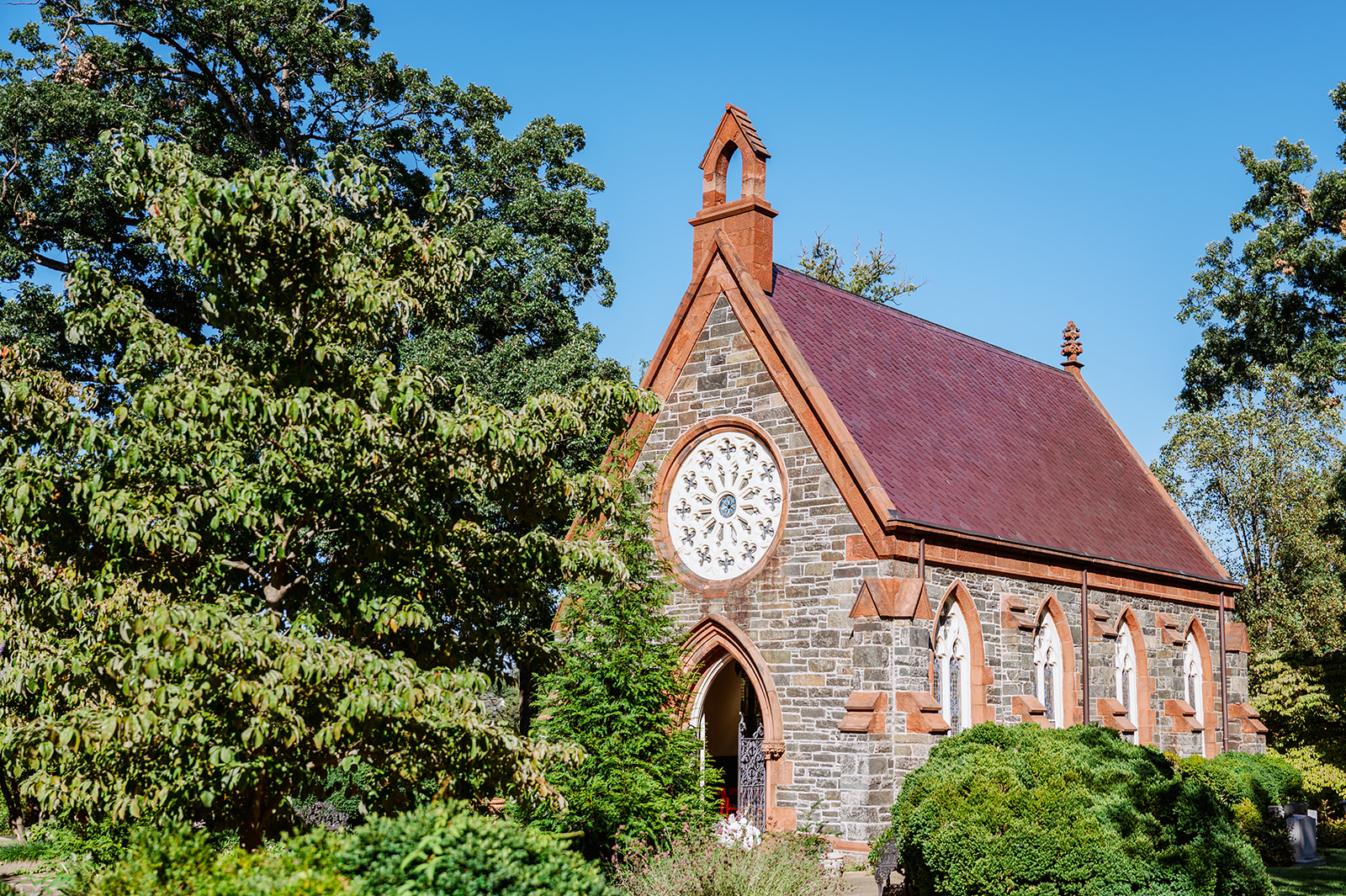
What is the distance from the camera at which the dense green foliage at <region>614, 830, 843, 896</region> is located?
13078mm

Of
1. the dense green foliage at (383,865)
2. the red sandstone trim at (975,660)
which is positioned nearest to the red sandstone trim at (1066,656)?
the red sandstone trim at (975,660)

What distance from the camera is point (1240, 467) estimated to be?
141 feet

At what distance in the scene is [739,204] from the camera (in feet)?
72.5

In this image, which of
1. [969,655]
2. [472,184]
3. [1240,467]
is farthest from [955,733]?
[1240,467]

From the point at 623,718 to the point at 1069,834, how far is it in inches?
226

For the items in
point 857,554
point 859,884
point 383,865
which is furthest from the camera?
point 857,554

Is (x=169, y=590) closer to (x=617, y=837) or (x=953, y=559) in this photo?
(x=617, y=837)

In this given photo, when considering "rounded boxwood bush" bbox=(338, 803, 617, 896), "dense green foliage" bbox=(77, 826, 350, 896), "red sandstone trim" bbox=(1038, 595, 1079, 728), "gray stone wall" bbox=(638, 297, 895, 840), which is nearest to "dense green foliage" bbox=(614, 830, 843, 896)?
"gray stone wall" bbox=(638, 297, 895, 840)

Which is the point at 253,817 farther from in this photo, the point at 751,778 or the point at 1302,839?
the point at 1302,839

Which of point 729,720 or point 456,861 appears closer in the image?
point 456,861

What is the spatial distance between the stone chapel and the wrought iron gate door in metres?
0.04

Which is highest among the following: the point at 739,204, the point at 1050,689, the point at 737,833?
the point at 739,204

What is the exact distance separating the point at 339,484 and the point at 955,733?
41.5 feet

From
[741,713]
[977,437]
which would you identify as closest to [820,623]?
[741,713]
